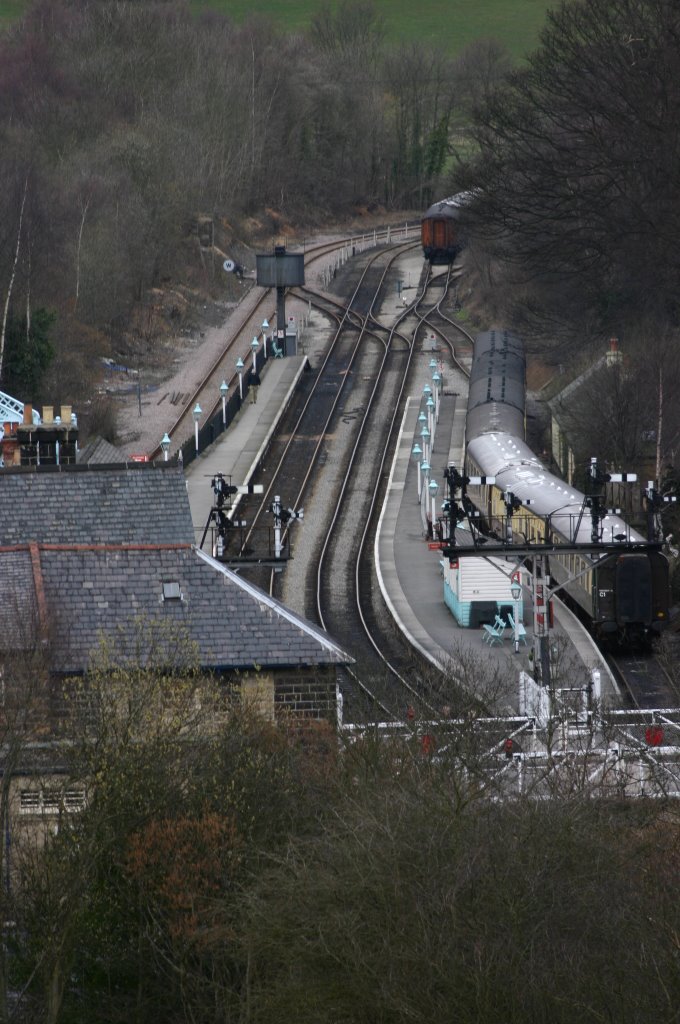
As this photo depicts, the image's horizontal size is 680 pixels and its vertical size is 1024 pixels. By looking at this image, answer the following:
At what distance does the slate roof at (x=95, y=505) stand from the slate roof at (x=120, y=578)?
15 millimetres

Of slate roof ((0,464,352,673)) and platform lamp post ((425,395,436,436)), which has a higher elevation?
platform lamp post ((425,395,436,436))

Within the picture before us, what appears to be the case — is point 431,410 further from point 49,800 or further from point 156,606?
point 49,800

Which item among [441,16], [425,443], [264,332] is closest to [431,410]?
[425,443]

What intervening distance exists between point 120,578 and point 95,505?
1834 millimetres

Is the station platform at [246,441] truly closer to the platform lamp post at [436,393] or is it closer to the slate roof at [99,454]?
the slate roof at [99,454]

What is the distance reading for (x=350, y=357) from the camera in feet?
229

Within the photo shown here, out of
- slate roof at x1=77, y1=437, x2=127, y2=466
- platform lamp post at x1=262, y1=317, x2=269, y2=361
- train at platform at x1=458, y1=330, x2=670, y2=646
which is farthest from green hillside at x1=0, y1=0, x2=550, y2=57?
slate roof at x1=77, y1=437, x2=127, y2=466

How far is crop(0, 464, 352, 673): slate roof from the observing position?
998 inches

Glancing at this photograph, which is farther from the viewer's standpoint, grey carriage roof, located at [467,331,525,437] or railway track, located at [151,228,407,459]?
railway track, located at [151,228,407,459]

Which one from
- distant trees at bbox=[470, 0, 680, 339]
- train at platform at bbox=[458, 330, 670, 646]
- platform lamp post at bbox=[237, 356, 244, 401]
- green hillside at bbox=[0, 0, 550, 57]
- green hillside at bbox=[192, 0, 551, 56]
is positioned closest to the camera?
train at platform at bbox=[458, 330, 670, 646]

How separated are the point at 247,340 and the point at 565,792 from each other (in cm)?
5511

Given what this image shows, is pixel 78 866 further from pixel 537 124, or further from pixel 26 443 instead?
pixel 537 124

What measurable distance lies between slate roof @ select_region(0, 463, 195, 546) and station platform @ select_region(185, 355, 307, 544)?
1629 centimetres

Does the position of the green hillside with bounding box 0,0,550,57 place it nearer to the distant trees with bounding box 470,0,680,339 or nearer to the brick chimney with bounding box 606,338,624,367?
the distant trees with bounding box 470,0,680,339
